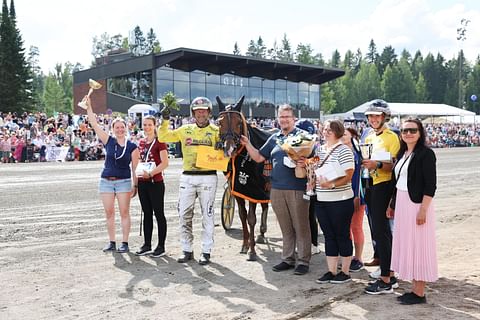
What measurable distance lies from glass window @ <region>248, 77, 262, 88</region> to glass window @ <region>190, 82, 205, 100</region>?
6072mm

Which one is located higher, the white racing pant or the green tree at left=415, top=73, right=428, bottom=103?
the green tree at left=415, top=73, right=428, bottom=103

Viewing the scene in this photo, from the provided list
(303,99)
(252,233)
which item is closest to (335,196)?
(252,233)

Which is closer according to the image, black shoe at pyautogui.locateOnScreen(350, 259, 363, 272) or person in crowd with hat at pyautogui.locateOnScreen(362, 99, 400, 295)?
person in crowd with hat at pyautogui.locateOnScreen(362, 99, 400, 295)

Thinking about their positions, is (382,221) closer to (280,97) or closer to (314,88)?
(280,97)

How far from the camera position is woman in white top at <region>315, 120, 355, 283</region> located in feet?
19.4

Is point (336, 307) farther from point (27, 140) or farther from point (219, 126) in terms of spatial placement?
point (27, 140)

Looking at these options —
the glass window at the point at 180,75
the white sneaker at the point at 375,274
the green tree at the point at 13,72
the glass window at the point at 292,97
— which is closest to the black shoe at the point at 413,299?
the white sneaker at the point at 375,274

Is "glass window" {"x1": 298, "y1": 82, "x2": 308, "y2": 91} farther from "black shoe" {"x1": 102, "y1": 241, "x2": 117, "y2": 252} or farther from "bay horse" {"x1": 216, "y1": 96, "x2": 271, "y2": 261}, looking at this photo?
"black shoe" {"x1": 102, "y1": 241, "x2": 117, "y2": 252}

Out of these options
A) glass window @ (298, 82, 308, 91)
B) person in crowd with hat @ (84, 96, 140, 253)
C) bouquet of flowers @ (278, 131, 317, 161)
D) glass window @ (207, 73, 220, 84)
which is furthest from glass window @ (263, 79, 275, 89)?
bouquet of flowers @ (278, 131, 317, 161)

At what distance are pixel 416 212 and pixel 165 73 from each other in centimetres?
4318

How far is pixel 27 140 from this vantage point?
88.2 ft

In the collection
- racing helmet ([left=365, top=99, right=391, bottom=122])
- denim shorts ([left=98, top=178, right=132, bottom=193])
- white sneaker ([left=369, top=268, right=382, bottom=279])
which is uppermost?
racing helmet ([left=365, top=99, right=391, bottom=122])

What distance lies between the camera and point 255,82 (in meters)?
54.2

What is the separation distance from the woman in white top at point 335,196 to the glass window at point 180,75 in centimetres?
4261
